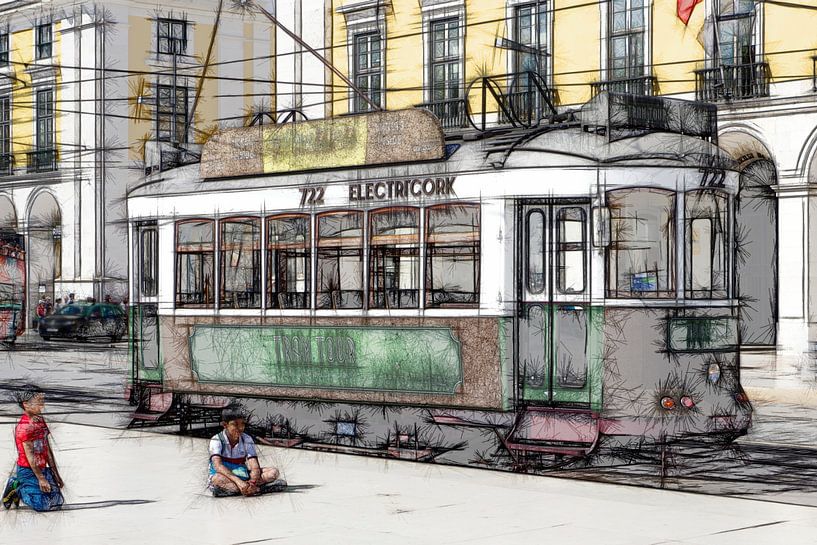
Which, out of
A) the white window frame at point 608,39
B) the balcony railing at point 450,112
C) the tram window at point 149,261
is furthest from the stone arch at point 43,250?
the tram window at point 149,261

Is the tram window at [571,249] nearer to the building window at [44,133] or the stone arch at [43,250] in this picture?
the stone arch at [43,250]

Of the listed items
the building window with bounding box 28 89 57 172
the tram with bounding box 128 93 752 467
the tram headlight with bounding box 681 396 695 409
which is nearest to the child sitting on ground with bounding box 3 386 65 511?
the tram with bounding box 128 93 752 467

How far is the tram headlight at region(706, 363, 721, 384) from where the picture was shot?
13289 millimetres

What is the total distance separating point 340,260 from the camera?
48.7 feet

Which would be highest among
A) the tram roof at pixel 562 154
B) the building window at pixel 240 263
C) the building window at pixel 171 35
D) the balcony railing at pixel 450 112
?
the building window at pixel 171 35

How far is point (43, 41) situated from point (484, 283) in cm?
3878

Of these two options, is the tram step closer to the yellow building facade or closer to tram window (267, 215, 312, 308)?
tram window (267, 215, 312, 308)

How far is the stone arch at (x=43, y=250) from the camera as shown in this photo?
4762 cm

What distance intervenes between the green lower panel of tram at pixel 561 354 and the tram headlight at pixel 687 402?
0.74 metres

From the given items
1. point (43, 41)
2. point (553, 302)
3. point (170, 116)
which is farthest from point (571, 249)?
point (43, 41)

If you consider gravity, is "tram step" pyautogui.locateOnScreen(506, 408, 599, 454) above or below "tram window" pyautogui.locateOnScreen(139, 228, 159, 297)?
below

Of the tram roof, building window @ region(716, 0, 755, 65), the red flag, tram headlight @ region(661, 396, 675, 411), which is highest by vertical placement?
the red flag

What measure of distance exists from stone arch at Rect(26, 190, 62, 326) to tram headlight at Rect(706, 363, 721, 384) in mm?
36073

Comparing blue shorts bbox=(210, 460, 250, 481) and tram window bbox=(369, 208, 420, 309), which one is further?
tram window bbox=(369, 208, 420, 309)
